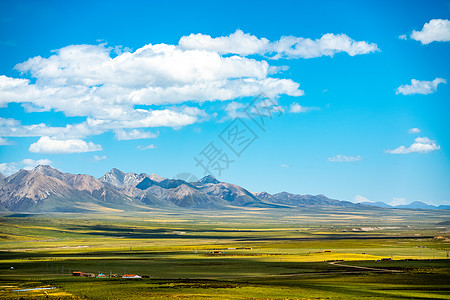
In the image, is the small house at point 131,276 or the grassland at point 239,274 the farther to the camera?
the small house at point 131,276

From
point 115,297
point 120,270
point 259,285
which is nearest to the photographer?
point 115,297

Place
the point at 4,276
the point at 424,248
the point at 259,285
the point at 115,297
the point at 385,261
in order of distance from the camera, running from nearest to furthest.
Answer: the point at 115,297
the point at 259,285
the point at 4,276
the point at 385,261
the point at 424,248

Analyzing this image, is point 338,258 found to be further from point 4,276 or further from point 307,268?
point 4,276

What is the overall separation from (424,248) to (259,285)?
9286 centimetres

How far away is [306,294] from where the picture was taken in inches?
3004

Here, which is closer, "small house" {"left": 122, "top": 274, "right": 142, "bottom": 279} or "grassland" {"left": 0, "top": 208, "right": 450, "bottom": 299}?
"grassland" {"left": 0, "top": 208, "right": 450, "bottom": 299}

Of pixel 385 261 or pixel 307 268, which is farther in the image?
pixel 385 261

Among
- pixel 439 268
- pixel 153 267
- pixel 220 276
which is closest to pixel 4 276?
pixel 153 267

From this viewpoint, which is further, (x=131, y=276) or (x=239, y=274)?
(x=239, y=274)

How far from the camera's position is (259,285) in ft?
279

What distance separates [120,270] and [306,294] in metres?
45.0

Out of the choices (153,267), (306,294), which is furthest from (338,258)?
(306,294)

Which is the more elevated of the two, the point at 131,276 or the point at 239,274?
the point at 131,276

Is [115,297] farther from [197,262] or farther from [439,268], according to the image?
[439,268]
